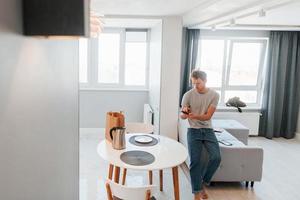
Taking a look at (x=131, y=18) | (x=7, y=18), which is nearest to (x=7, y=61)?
(x=7, y=18)

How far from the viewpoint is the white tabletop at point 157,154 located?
8.17 feet

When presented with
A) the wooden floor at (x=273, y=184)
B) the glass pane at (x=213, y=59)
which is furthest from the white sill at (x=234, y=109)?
the wooden floor at (x=273, y=184)

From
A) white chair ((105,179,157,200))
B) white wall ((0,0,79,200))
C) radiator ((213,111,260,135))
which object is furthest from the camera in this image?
radiator ((213,111,260,135))

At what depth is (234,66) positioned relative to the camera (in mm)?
5934

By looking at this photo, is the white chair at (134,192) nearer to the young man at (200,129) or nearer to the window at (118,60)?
the young man at (200,129)

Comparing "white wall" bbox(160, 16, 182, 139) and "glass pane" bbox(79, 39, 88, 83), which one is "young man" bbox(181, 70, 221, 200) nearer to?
"white wall" bbox(160, 16, 182, 139)

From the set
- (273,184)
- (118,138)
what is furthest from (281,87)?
(118,138)

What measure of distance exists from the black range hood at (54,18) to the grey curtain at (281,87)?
560 cm

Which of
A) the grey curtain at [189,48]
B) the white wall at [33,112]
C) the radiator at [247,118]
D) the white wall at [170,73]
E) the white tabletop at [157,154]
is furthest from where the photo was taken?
the radiator at [247,118]

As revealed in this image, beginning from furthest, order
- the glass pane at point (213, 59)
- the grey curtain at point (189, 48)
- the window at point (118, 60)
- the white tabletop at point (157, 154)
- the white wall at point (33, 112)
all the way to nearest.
Result: 1. the glass pane at point (213, 59)
2. the window at point (118, 60)
3. the grey curtain at point (189, 48)
4. the white tabletop at point (157, 154)
5. the white wall at point (33, 112)

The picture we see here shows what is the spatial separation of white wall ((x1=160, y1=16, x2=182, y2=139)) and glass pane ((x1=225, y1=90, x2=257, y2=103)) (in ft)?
6.74

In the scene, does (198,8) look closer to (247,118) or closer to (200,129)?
(200,129)

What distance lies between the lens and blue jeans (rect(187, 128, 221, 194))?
10.6ft

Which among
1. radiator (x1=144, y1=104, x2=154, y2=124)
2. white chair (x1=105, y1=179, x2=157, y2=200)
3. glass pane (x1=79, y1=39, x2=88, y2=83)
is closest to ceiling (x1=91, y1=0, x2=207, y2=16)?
glass pane (x1=79, y1=39, x2=88, y2=83)
